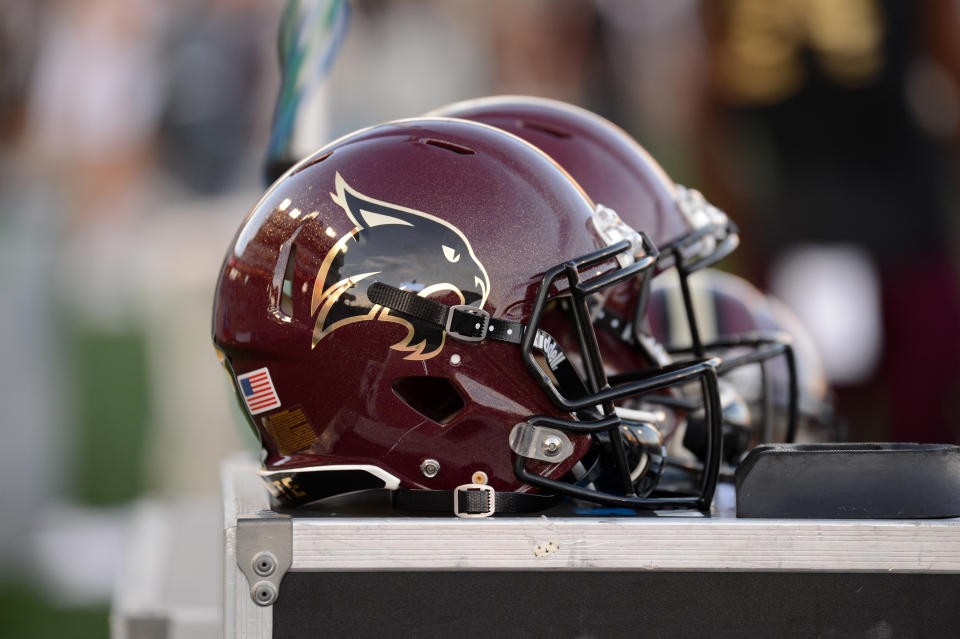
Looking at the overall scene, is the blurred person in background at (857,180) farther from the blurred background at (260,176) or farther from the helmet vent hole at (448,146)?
the helmet vent hole at (448,146)

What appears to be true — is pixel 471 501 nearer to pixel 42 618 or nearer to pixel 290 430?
pixel 290 430

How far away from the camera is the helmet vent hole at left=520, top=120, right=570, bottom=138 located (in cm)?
157

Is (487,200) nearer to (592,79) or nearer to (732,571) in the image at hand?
(732,571)

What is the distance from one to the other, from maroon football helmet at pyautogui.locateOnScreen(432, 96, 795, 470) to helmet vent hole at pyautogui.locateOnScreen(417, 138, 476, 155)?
25cm

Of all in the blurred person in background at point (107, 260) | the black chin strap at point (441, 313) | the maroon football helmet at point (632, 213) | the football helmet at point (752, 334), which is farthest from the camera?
the blurred person in background at point (107, 260)

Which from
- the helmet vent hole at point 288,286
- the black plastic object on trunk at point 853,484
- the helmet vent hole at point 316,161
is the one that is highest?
the helmet vent hole at point 316,161

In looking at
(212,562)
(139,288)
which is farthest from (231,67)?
(212,562)

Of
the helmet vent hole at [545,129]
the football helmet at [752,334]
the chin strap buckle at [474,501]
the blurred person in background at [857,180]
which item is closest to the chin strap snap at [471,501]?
the chin strap buckle at [474,501]

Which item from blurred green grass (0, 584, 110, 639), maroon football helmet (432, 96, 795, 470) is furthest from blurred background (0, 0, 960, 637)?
maroon football helmet (432, 96, 795, 470)

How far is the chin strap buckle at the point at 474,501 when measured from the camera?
1219 mm

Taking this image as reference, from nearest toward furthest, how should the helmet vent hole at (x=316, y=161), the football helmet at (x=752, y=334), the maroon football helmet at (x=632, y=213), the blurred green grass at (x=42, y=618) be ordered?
the helmet vent hole at (x=316, y=161) → the maroon football helmet at (x=632, y=213) → the football helmet at (x=752, y=334) → the blurred green grass at (x=42, y=618)

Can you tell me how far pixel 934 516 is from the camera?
1153 millimetres

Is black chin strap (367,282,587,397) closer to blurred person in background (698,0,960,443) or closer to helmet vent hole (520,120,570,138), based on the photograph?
helmet vent hole (520,120,570,138)

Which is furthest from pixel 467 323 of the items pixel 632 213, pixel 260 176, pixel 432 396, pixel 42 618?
pixel 260 176
